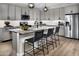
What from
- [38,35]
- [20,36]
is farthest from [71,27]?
[20,36]

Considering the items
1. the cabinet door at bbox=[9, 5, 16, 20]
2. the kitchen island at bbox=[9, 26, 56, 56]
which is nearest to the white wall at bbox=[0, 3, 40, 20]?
the cabinet door at bbox=[9, 5, 16, 20]

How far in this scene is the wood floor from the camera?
1793mm

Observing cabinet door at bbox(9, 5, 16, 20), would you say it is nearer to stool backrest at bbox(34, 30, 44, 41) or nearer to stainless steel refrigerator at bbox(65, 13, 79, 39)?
stool backrest at bbox(34, 30, 44, 41)

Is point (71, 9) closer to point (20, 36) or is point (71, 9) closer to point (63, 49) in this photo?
point (63, 49)

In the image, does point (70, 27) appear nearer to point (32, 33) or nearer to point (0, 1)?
point (32, 33)

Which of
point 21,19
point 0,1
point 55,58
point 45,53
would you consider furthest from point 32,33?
point 0,1

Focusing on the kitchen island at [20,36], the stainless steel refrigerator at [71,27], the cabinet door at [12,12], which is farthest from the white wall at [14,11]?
the stainless steel refrigerator at [71,27]

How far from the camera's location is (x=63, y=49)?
6.40 feet

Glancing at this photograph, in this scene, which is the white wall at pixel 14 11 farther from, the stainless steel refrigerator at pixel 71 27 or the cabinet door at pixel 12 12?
the stainless steel refrigerator at pixel 71 27

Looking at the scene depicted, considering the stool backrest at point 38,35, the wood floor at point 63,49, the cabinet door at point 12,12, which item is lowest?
the wood floor at point 63,49

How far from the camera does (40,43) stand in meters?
2.17

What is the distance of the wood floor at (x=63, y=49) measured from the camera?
1793 mm

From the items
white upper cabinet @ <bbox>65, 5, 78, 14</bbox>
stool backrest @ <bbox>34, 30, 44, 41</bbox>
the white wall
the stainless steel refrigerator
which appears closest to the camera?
the white wall

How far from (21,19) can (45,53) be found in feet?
2.68
